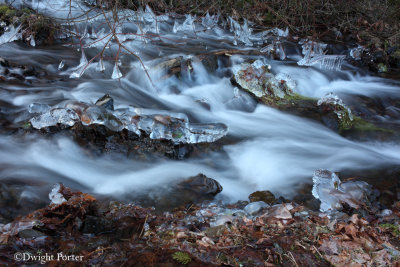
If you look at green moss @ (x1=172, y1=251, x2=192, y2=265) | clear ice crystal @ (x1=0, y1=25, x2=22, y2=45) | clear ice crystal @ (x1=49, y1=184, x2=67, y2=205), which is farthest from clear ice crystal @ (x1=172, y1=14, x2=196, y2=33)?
green moss @ (x1=172, y1=251, x2=192, y2=265)

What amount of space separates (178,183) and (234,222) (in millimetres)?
945

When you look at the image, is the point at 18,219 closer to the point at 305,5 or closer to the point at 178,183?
the point at 178,183

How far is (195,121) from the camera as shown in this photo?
14.8 feet

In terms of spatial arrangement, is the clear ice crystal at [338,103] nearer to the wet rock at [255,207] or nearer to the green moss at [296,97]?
the green moss at [296,97]

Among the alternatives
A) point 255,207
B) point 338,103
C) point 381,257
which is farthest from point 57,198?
point 338,103

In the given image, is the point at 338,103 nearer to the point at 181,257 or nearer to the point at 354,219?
the point at 354,219

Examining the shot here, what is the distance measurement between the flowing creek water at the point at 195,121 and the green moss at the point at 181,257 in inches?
43.9

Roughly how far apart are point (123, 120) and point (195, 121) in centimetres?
122

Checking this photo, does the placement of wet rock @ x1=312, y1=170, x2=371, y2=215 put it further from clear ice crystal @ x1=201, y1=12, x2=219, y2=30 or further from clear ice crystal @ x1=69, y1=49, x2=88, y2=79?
clear ice crystal @ x1=201, y1=12, x2=219, y2=30

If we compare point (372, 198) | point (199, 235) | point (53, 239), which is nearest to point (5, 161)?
point (53, 239)

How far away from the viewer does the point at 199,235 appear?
2139 mm

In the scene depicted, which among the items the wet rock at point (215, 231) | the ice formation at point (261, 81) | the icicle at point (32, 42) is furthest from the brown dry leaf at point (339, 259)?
the icicle at point (32, 42)

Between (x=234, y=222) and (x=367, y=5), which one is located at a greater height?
(x=367, y=5)

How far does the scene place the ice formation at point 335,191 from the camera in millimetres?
2639
